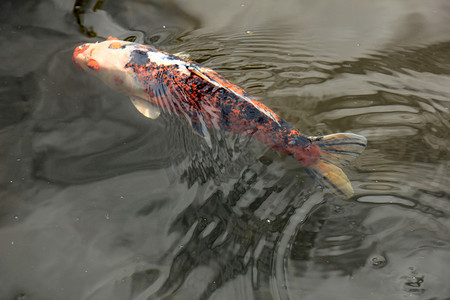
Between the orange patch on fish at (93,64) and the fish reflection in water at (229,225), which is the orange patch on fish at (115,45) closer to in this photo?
the orange patch on fish at (93,64)

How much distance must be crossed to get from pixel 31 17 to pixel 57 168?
5.69 feet

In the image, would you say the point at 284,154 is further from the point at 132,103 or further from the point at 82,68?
the point at 82,68

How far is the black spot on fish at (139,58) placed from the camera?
11.7 ft

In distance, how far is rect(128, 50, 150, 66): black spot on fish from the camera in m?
3.58

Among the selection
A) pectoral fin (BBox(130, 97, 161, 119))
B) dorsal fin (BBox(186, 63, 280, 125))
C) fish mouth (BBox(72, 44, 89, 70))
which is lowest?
pectoral fin (BBox(130, 97, 161, 119))

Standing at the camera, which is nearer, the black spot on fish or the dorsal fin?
→ the dorsal fin

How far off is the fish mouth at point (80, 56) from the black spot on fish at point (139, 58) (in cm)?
44

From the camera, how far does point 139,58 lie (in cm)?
361

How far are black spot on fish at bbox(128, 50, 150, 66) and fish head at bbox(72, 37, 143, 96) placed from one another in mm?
45

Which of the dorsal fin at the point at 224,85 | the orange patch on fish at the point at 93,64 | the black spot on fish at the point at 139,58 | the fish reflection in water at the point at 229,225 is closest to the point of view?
the fish reflection in water at the point at 229,225

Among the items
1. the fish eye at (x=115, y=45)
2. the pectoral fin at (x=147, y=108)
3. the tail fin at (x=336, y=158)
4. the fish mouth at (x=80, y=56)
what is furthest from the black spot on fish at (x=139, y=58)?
the tail fin at (x=336, y=158)

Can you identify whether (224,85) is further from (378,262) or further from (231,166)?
(378,262)

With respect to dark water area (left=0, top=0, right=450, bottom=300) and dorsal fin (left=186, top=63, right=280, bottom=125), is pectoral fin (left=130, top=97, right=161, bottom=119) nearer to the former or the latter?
dark water area (left=0, top=0, right=450, bottom=300)

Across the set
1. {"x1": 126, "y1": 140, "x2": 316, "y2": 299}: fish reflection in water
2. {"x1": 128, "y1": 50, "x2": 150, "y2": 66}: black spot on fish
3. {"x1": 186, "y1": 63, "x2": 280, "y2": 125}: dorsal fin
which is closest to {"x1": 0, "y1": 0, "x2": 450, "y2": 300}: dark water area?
{"x1": 126, "y1": 140, "x2": 316, "y2": 299}: fish reflection in water
